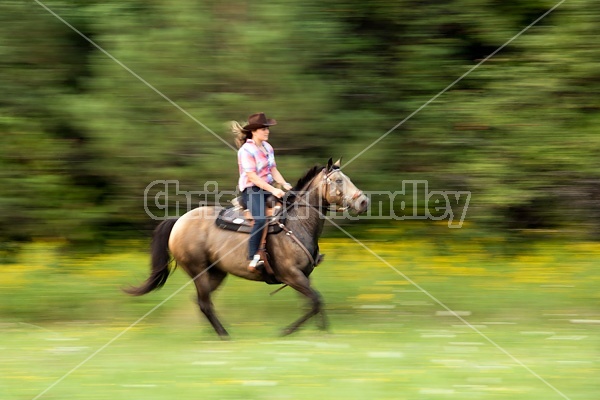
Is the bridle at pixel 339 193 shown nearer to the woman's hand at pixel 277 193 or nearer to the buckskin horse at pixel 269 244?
the buckskin horse at pixel 269 244

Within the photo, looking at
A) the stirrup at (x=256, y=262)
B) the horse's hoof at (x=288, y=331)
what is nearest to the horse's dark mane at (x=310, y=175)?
the stirrup at (x=256, y=262)

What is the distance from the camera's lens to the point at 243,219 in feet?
33.0

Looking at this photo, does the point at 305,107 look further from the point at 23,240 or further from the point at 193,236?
the point at 23,240

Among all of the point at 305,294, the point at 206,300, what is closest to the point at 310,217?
the point at 305,294

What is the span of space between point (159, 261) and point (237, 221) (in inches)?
50.5

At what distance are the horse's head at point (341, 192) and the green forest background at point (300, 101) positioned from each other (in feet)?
9.07

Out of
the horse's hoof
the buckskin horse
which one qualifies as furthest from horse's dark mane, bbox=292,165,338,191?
the horse's hoof

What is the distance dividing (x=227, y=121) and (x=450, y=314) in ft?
14.8

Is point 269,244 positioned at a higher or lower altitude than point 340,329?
higher

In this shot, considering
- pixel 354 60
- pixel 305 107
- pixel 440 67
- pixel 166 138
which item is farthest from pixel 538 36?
pixel 166 138

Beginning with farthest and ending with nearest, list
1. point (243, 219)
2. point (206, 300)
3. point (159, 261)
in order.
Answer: point (159, 261), point (206, 300), point (243, 219)

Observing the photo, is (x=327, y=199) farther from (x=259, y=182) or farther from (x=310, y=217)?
(x=259, y=182)

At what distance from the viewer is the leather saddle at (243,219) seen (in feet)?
32.7

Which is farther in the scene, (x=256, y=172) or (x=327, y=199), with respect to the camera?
(x=327, y=199)
